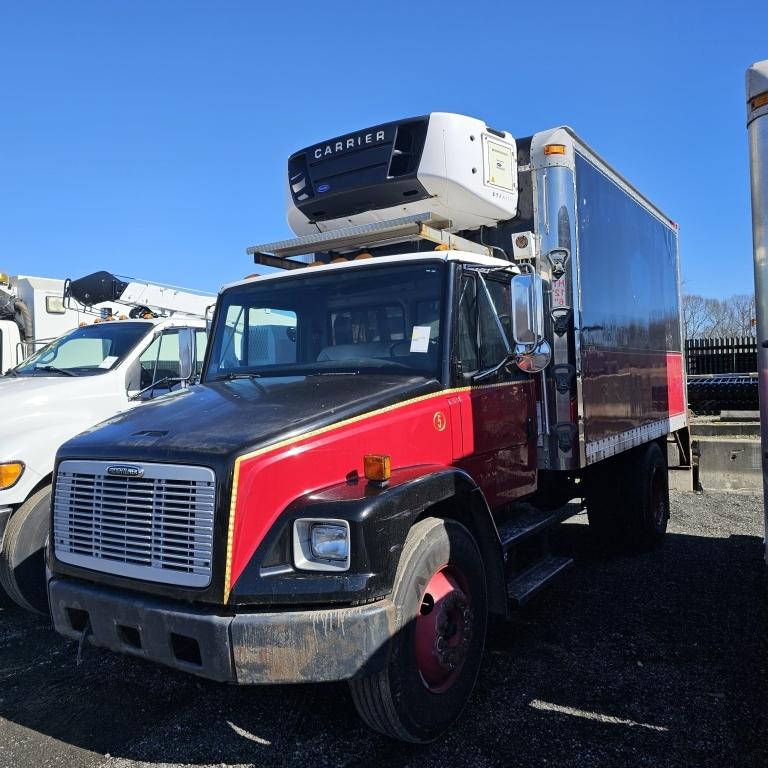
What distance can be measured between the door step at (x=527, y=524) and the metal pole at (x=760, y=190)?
1.55m

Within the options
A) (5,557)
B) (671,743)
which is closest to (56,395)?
(5,557)

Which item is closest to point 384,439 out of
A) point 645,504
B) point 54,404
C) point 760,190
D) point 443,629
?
point 443,629

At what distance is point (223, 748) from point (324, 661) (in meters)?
0.98

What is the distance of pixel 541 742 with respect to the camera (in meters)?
3.14

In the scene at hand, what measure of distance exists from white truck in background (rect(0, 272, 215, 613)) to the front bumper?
233cm

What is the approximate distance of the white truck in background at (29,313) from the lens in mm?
8844

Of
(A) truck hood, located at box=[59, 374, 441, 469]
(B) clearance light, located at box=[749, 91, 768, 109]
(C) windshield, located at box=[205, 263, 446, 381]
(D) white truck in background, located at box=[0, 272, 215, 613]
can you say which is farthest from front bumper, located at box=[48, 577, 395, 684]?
(B) clearance light, located at box=[749, 91, 768, 109]

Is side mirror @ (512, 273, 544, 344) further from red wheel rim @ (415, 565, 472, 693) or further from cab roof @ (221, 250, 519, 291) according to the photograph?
red wheel rim @ (415, 565, 472, 693)

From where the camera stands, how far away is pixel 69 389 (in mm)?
5504

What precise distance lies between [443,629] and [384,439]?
946mm

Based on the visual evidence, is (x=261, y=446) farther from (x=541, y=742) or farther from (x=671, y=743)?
(x=671, y=743)

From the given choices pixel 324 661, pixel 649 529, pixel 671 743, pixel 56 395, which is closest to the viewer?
pixel 324 661

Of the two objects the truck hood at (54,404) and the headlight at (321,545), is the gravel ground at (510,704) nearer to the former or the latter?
the headlight at (321,545)

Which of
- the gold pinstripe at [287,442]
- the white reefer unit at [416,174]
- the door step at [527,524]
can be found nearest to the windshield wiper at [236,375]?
the gold pinstripe at [287,442]
